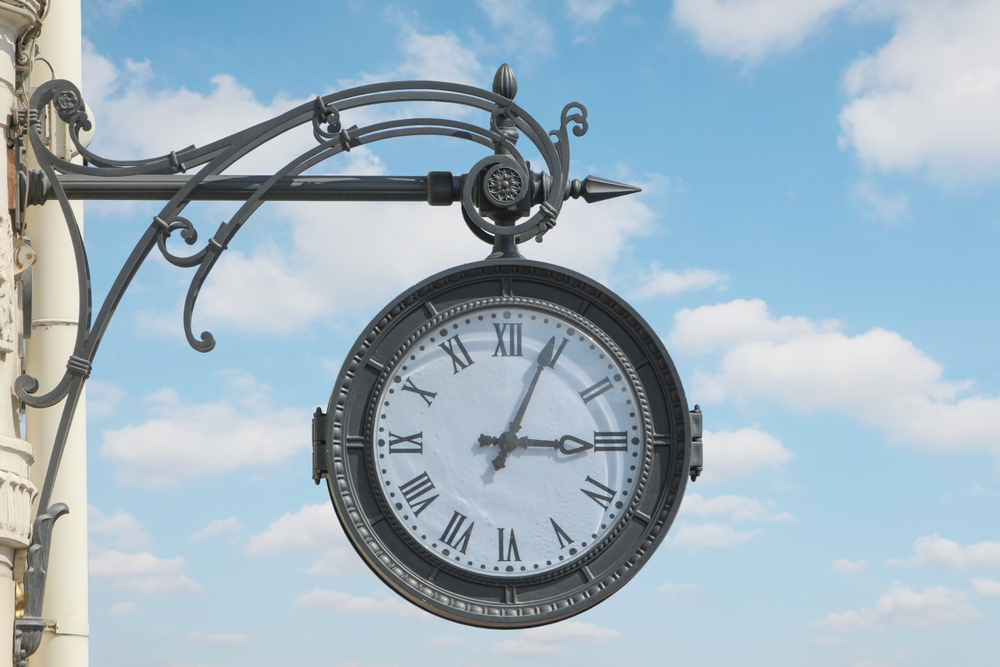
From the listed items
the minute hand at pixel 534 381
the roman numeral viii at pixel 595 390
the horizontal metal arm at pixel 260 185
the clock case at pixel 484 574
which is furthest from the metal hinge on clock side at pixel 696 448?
the horizontal metal arm at pixel 260 185

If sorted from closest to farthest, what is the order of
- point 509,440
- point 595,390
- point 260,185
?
1. point 509,440
2. point 595,390
3. point 260,185

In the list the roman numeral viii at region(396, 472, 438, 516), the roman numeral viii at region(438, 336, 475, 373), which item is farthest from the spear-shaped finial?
the roman numeral viii at region(396, 472, 438, 516)

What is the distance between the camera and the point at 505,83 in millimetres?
5859

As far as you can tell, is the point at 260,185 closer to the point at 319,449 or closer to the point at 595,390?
the point at 319,449

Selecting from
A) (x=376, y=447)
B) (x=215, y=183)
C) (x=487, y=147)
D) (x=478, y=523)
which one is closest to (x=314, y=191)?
(x=215, y=183)

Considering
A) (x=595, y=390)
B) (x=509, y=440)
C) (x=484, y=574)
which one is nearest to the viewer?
(x=484, y=574)

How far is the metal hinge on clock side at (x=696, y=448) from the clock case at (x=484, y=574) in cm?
3

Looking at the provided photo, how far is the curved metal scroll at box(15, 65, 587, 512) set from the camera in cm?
559

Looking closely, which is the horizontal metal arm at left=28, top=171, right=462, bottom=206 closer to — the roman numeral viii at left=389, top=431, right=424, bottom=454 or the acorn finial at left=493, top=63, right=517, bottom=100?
the acorn finial at left=493, top=63, right=517, bottom=100

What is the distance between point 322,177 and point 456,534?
5.62 ft

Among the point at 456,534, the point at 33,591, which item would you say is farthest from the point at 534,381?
the point at 33,591

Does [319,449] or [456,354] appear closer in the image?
[319,449]

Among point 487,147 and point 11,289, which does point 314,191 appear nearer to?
point 487,147

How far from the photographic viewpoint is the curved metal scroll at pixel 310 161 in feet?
18.4
